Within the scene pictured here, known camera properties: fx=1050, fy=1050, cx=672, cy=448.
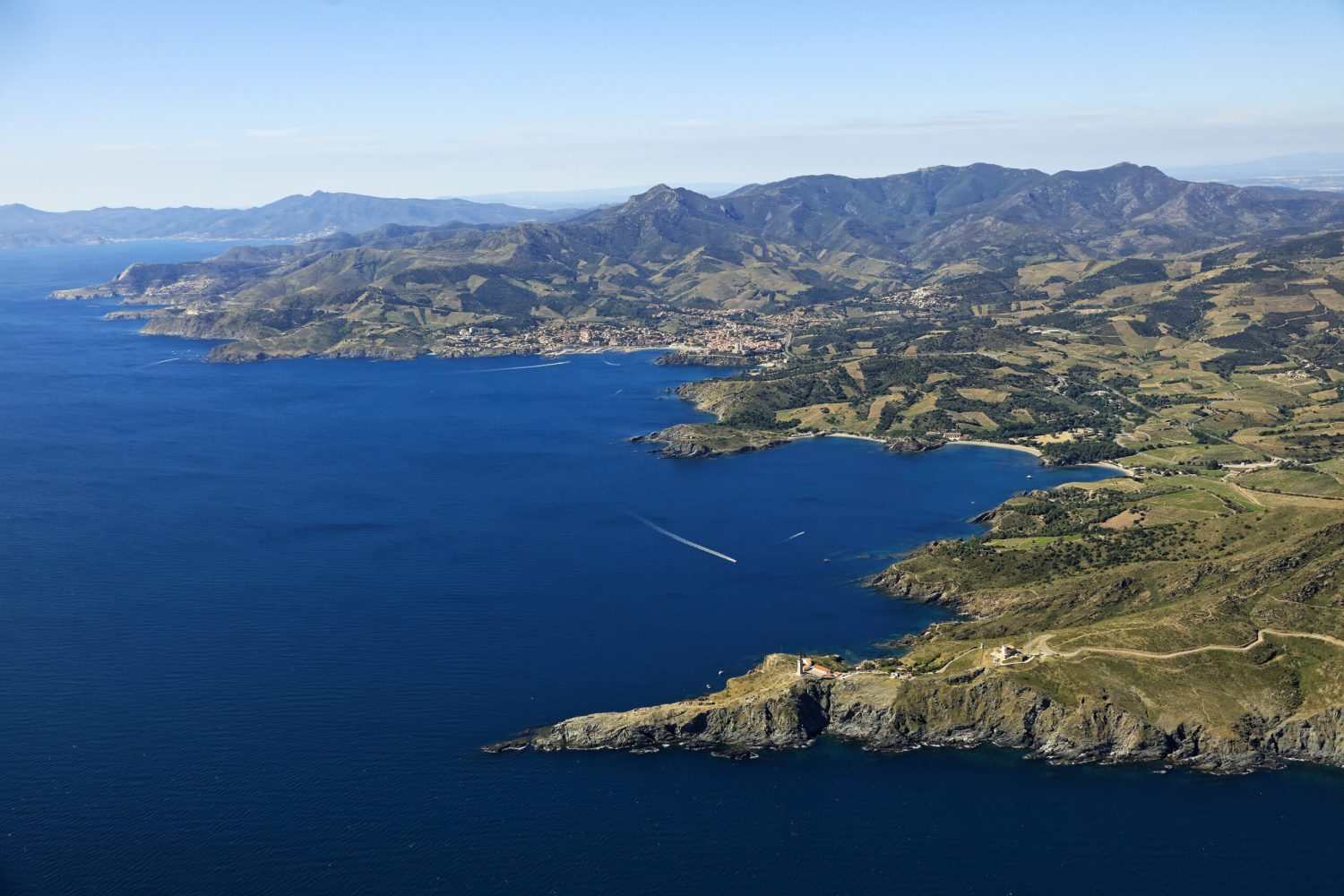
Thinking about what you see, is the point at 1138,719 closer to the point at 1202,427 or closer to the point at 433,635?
the point at 433,635

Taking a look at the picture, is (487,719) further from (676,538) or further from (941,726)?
(676,538)

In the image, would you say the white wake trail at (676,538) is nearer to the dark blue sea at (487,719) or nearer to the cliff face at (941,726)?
the dark blue sea at (487,719)

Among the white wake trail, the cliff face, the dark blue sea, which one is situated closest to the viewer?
the dark blue sea

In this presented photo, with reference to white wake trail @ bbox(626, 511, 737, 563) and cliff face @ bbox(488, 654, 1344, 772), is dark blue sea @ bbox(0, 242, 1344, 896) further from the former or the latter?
cliff face @ bbox(488, 654, 1344, 772)

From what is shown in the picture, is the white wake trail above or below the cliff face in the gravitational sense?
above

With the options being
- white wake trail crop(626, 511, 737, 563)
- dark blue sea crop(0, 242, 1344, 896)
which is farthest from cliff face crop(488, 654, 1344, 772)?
white wake trail crop(626, 511, 737, 563)

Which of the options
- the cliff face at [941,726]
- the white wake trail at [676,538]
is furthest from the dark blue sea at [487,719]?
the cliff face at [941,726]

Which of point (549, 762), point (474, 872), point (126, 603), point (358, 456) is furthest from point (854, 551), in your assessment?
point (358, 456)
